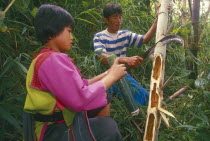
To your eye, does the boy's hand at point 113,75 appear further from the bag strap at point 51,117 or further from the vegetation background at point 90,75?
the vegetation background at point 90,75

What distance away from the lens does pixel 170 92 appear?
7.89 feet

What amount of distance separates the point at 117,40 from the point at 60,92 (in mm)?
1452

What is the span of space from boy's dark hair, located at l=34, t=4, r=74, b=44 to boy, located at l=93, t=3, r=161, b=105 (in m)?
0.84

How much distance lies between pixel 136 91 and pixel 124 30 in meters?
0.72

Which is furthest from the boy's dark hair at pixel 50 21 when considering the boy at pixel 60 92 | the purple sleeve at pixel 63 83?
the purple sleeve at pixel 63 83

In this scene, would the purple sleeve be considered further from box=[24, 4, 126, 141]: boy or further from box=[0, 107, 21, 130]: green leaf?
box=[0, 107, 21, 130]: green leaf

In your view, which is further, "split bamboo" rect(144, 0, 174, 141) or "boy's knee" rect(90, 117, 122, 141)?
"split bamboo" rect(144, 0, 174, 141)

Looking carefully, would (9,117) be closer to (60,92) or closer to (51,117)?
(51,117)

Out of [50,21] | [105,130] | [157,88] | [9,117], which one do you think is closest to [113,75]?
[105,130]

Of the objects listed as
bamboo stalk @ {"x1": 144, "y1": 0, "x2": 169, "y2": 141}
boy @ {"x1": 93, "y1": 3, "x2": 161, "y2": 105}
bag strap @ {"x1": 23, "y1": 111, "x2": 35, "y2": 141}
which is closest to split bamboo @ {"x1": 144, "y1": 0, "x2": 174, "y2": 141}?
bamboo stalk @ {"x1": 144, "y1": 0, "x2": 169, "y2": 141}

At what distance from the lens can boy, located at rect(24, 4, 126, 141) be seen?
1.02 meters

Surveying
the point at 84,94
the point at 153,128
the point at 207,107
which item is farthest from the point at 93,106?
the point at 207,107

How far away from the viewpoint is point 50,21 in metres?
1.15

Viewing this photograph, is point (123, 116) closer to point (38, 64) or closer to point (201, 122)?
point (201, 122)
